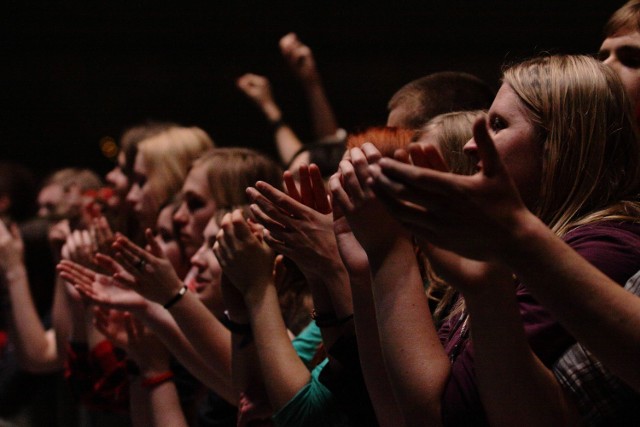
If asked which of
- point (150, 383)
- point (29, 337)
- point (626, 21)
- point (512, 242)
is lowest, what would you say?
point (29, 337)

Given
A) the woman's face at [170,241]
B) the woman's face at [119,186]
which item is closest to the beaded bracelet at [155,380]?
the woman's face at [170,241]

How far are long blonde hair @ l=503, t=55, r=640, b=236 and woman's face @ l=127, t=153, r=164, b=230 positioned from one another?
57.0 inches

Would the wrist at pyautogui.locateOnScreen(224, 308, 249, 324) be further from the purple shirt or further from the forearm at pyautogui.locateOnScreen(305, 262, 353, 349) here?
the purple shirt

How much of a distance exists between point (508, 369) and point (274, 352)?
0.64m

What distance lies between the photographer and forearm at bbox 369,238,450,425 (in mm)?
1038

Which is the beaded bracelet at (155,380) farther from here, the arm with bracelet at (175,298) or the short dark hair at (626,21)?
the short dark hair at (626,21)

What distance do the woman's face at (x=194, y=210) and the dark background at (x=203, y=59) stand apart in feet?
5.82

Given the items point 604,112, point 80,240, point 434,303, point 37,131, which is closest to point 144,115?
point 37,131

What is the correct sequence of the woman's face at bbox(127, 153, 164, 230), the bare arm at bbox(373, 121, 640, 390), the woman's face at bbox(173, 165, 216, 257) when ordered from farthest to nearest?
the woman's face at bbox(127, 153, 164, 230) < the woman's face at bbox(173, 165, 216, 257) < the bare arm at bbox(373, 121, 640, 390)

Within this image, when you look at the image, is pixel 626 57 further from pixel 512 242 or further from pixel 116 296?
pixel 116 296

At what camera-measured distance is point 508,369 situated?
943 millimetres

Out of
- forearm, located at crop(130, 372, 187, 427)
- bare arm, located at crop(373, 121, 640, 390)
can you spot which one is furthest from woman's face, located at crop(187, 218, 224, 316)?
bare arm, located at crop(373, 121, 640, 390)

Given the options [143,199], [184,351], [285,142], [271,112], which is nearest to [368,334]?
[184,351]

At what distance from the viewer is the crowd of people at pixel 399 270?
2.85 feet
